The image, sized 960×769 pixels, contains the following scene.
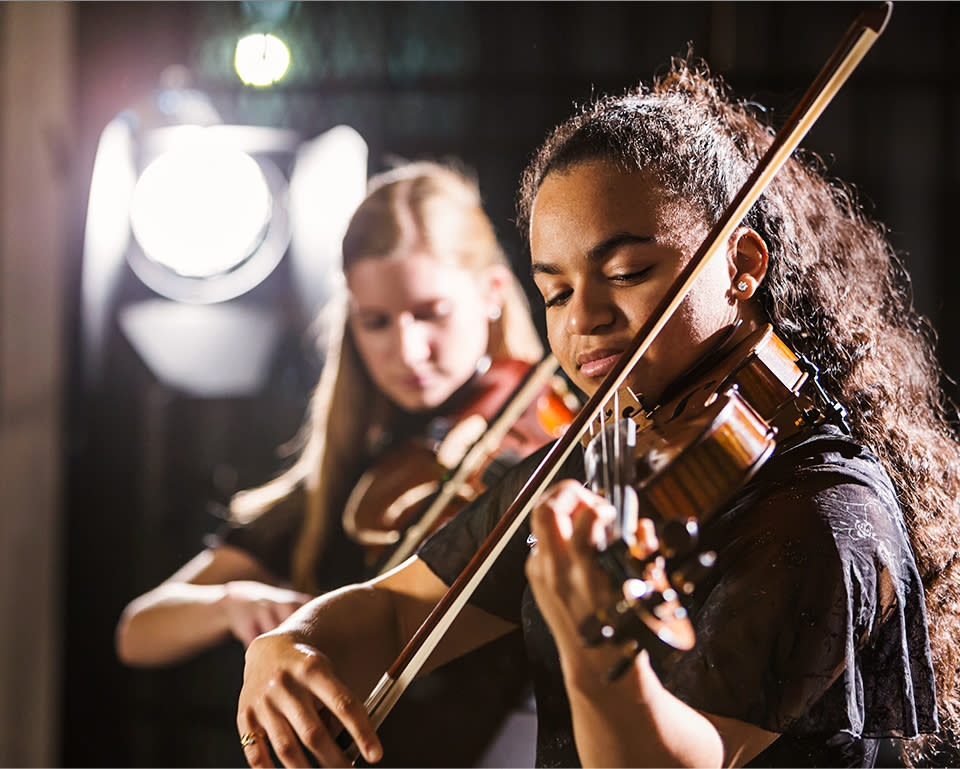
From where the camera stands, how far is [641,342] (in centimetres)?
63

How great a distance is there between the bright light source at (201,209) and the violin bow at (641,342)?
94 centimetres

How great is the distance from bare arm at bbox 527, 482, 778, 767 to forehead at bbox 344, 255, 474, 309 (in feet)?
1.95

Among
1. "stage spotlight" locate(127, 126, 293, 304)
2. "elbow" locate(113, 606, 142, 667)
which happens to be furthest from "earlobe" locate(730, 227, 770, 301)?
"elbow" locate(113, 606, 142, 667)

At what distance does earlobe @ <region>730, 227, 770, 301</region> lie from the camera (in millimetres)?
690

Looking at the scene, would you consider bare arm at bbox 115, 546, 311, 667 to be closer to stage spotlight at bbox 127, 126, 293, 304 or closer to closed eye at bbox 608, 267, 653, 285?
stage spotlight at bbox 127, 126, 293, 304

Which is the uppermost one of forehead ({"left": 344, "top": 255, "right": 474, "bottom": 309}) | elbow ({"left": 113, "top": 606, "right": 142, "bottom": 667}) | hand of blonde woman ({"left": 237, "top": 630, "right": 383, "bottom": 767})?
forehead ({"left": 344, "top": 255, "right": 474, "bottom": 309})

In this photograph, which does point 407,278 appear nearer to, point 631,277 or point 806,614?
point 631,277

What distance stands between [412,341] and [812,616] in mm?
719

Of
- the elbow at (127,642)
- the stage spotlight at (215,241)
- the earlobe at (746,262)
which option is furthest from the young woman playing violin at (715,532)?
the elbow at (127,642)

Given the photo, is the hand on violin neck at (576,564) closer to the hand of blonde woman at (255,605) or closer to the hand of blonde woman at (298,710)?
the hand of blonde woman at (298,710)

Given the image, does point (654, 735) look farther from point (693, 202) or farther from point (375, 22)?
point (375, 22)

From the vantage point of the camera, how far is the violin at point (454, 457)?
1026 mm

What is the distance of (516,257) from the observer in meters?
0.84

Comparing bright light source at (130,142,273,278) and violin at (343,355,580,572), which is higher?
bright light source at (130,142,273,278)
